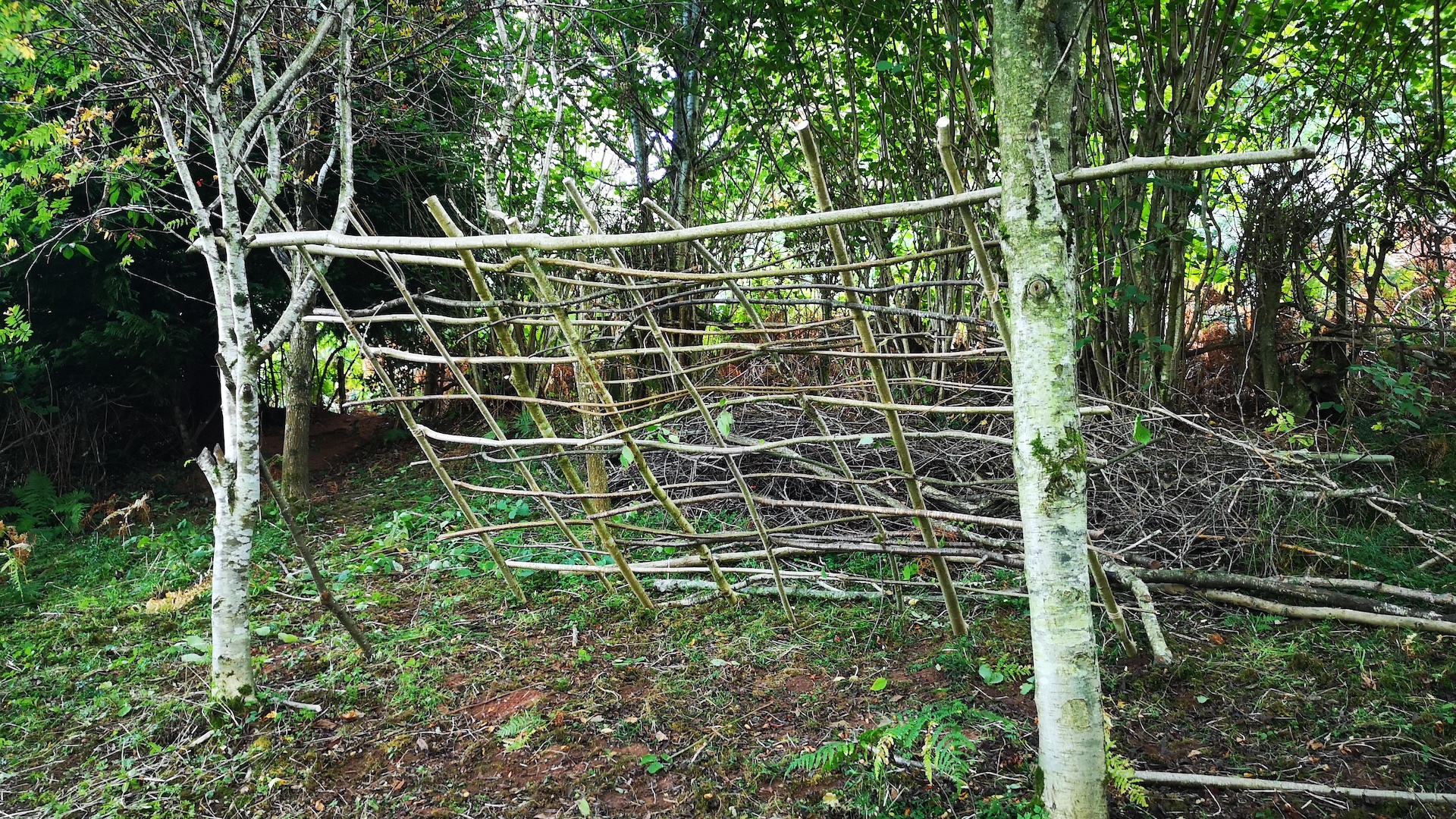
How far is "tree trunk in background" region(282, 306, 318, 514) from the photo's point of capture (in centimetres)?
491

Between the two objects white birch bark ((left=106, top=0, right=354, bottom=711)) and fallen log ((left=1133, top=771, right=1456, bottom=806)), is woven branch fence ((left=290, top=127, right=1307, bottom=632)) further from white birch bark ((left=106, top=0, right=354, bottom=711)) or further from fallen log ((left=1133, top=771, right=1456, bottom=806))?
fallen log ((left=1133, top=771, right=1456, bottom=806))

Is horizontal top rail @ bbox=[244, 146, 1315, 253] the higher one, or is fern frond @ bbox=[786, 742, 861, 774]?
horizontal top rail @ bbox=[244, 146, 1315, 253]

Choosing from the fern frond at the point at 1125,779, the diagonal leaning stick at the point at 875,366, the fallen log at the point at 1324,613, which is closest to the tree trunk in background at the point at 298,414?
the diagonal leaning stick at the point at 875,366

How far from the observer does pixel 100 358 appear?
5289 mm

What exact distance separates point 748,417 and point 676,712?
225 cm

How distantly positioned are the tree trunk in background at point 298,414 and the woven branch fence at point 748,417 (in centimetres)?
98

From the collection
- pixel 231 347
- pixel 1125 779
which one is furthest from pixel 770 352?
pixel 231 347

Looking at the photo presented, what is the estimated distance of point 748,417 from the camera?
4.44 meters

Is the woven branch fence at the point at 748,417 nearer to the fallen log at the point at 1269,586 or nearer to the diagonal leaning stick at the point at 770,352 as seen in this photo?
the diagonal leaning stick at the point at 770,352

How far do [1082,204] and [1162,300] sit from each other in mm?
732

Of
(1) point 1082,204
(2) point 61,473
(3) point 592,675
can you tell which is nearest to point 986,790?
(3) point 592,675

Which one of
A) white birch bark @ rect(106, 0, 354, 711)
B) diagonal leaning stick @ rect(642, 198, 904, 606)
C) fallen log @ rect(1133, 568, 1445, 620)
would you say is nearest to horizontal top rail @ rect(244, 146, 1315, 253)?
diagonal leaning stick @ rect(642, 198, 904, 606)

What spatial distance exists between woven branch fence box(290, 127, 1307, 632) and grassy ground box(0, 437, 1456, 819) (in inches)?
10.6

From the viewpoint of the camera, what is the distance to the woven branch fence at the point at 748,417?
2.07 metres
